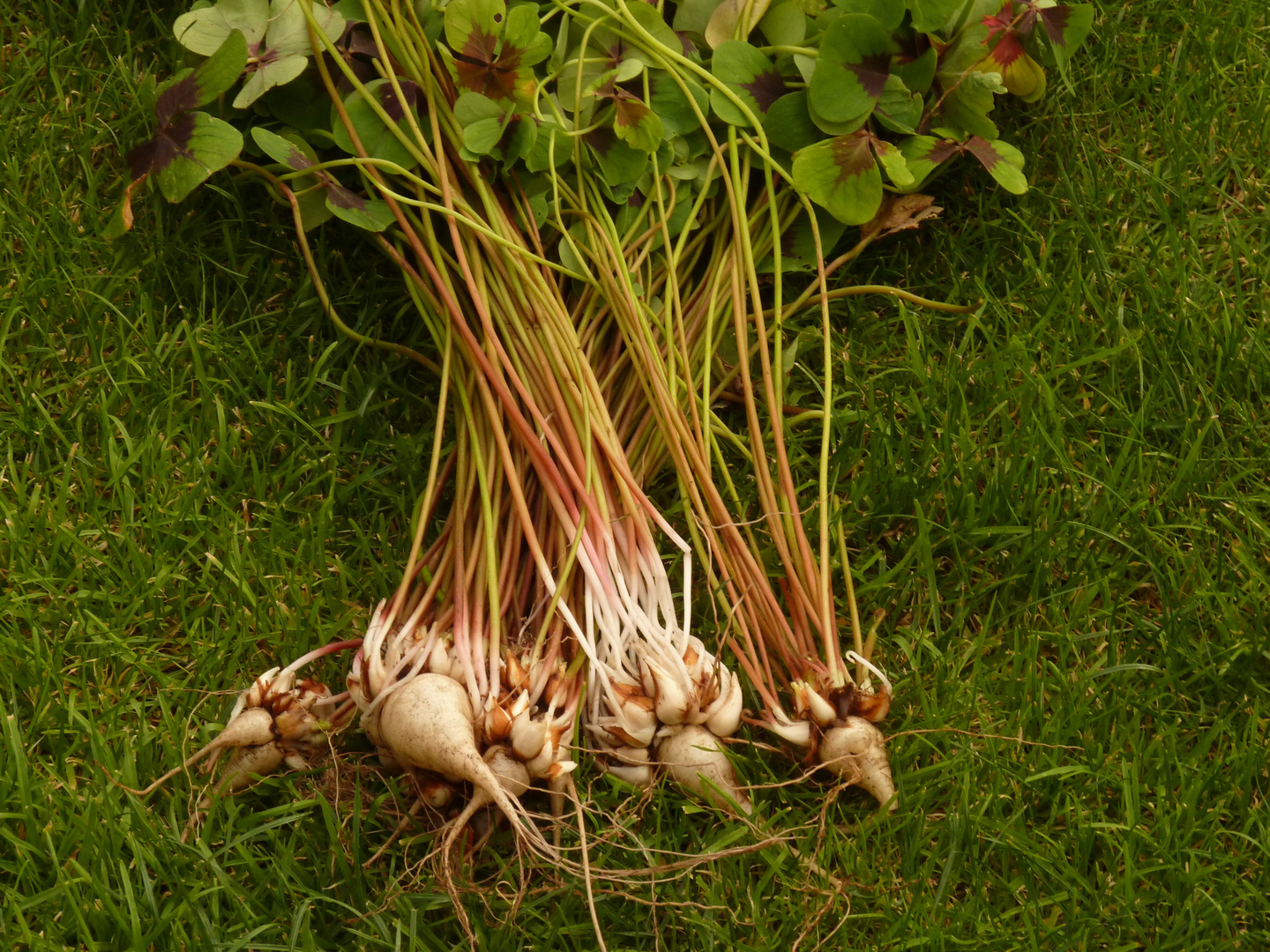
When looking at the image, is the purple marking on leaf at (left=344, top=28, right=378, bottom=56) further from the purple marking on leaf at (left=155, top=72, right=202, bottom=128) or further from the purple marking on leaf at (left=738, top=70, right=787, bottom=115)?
the purple marking on leaf at (left=738, top=70, right=787, bottom=115)

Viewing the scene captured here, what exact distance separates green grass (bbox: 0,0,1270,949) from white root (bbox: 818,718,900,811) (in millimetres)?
33

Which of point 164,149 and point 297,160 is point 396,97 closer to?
point 297,160

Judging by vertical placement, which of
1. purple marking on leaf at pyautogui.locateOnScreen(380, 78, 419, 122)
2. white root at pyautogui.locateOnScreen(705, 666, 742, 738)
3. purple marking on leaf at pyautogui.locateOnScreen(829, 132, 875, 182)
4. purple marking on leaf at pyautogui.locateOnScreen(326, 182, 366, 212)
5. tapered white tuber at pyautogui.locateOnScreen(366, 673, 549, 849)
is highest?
purple marking on leaf at pyautogui.locateOnScreen(380, 78, 419, 122)

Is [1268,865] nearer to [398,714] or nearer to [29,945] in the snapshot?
[398,714]

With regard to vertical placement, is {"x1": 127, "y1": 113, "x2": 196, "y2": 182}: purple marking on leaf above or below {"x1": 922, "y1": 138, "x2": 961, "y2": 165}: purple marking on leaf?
above

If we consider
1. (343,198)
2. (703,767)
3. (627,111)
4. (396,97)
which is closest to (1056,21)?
(627,111)

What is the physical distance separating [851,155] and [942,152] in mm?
194

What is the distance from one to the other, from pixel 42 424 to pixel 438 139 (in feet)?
2.37

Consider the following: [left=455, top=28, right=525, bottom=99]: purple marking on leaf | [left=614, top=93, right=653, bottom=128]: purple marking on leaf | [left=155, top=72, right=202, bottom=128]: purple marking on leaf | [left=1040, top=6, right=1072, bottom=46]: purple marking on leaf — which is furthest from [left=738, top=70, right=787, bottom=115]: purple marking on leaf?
[left=155, top=72, right=202, bottom=128]: purple marking on leaf

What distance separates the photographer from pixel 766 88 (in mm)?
1741

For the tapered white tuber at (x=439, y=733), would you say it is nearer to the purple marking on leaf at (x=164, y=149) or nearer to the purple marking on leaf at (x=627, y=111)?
the purple marking on leaf at (x=627, y=111)

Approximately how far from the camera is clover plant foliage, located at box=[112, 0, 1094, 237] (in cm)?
160

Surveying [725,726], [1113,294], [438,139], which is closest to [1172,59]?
[1113,294]

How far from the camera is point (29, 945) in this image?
4.13 feet
